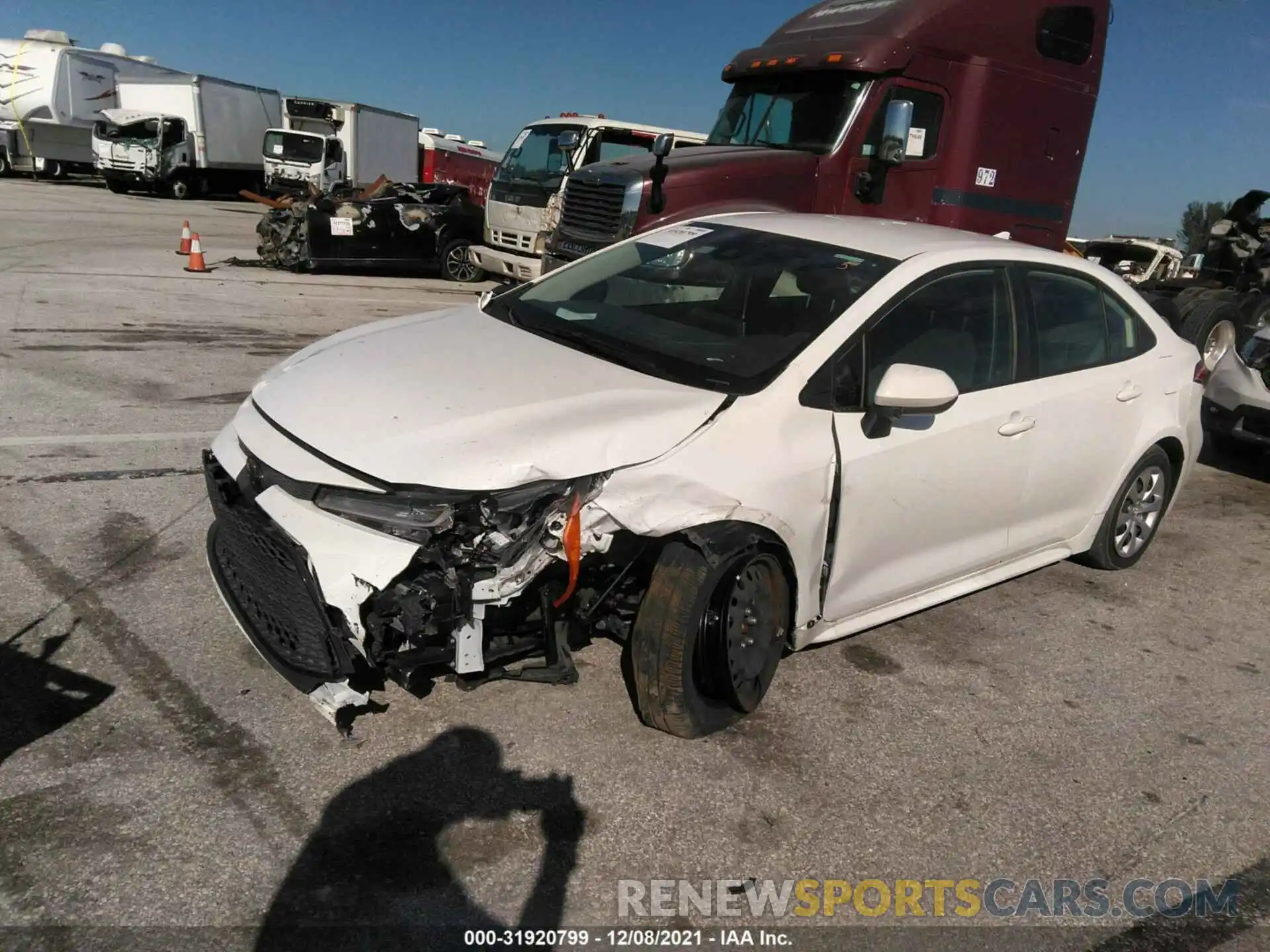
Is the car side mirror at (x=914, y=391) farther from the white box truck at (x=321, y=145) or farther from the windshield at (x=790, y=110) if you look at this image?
the white box truck at (x=321, y=145)

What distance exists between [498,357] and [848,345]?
4.10ft

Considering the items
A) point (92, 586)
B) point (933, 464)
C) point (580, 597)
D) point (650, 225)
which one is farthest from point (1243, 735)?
point (650, 225)

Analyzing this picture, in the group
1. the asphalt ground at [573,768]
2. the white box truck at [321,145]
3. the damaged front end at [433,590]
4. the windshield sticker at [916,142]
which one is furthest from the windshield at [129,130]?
the damaged front end at [433,590]

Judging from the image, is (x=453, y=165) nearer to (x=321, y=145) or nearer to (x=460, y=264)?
(x=321, y=145)

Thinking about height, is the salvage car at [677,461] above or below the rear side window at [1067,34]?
below

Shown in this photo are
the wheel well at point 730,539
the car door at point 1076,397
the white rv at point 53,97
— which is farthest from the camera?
the white rv at point 53,97

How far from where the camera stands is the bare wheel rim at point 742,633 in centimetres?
308

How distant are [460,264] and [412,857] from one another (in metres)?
13.7

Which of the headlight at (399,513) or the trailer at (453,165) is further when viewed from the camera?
the trailer at (453,165)

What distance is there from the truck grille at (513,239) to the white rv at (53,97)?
20016 millimetres

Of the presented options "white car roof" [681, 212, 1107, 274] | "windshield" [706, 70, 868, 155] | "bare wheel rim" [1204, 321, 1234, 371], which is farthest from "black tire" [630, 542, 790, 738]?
"bare wheel rim" [1204, 321, 1234, 371]

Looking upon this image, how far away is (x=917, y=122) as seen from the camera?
26.7ft

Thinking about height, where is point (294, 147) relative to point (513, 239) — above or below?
above

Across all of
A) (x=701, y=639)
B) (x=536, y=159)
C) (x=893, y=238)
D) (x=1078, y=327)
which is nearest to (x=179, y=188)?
(x=536, y=159)
